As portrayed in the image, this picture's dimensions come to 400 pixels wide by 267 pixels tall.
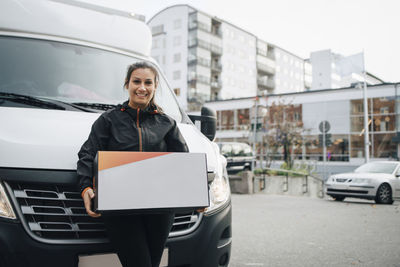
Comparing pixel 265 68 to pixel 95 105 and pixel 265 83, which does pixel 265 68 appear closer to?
pixel 265 83

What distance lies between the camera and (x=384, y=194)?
12.6 m

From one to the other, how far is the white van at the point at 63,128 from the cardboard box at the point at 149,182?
356 mm

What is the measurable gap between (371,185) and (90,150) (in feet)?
39.4

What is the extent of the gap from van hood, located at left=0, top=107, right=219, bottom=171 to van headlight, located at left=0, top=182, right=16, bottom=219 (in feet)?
0.50

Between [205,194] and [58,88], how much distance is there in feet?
5.96

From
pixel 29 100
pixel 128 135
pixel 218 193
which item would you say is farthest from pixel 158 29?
pixel 128 135

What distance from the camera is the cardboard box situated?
6.63ft

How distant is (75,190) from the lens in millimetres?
2289

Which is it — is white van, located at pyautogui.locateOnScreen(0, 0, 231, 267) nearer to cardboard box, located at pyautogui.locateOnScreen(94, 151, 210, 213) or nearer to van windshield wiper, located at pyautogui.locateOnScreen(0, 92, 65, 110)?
van windshield wiper, located at pyautogui.locateOnScreen(0, 92, 65, 110)

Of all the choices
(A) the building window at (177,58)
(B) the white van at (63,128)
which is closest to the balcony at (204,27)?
(A) the building window at (177,58)

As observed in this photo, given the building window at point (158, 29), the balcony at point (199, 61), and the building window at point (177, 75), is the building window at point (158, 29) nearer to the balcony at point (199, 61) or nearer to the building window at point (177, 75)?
the building window at point (177, 75)

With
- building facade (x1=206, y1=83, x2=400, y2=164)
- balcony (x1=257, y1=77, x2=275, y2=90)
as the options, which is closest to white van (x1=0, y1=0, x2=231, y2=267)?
building facade (x1=206, y1=83, x2=400, y2=164)

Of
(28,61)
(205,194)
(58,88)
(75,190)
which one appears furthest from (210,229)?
(28,61)

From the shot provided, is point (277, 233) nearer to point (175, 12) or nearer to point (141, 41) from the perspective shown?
point (141, 41)
